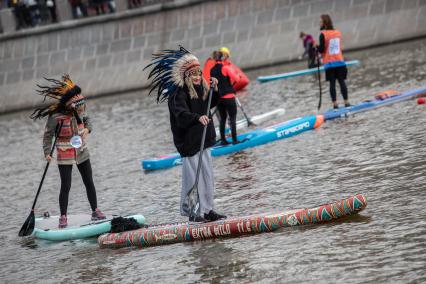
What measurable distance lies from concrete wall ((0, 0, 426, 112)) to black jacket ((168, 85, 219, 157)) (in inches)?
825

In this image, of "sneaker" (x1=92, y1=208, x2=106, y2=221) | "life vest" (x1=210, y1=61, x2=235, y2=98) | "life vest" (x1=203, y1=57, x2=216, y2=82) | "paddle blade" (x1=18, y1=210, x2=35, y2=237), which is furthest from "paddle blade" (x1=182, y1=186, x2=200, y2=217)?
"life vest" (x1=203, y1=57, x2=216, y2=82)

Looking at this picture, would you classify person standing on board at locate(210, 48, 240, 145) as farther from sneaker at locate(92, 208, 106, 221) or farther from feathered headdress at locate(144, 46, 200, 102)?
feathered headdress at locate(144, 46, 200, 102)

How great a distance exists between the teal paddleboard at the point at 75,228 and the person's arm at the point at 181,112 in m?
1.32

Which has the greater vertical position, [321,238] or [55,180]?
[321,238]

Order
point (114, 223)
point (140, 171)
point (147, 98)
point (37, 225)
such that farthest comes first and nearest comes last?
point (147, 98) < point (140, 171) < point (37, 225) < point (114, 223)

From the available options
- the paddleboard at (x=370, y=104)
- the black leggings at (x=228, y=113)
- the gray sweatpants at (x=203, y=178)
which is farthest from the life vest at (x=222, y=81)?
the gray sweatpants at (x=203, y=178)

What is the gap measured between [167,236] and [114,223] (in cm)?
83

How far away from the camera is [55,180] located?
16094 mm

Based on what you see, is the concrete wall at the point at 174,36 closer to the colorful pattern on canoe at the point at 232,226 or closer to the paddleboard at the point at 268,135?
the paddleboard at the point at 268,135

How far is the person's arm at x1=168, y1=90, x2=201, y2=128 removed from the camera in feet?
32.1

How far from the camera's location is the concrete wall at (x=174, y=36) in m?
30.4

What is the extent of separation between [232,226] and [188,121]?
1.19 metres

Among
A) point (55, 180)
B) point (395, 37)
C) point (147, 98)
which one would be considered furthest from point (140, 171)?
point (395, 37)

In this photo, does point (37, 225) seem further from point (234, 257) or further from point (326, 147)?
point (326, 147)
